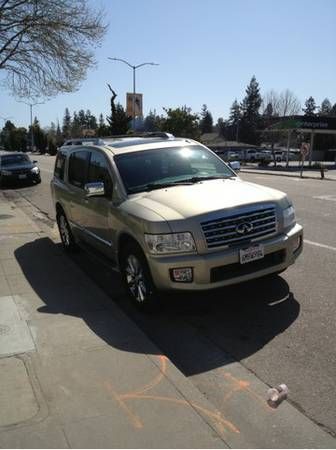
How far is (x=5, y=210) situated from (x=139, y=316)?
9.69 m

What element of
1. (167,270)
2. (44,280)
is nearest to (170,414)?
(167,270)

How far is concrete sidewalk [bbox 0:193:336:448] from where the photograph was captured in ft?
9.98

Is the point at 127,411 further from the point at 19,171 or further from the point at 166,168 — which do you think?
the point at 19,171

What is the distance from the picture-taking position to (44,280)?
6.61m

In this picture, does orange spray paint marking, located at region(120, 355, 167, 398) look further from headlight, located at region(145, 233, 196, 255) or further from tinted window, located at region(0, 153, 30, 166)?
tinted window, located at region(0, 153, 30, 166)

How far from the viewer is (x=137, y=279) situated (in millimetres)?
5359

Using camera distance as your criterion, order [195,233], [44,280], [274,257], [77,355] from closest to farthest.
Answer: [77,355], [195,233], [274,257], [44,280]

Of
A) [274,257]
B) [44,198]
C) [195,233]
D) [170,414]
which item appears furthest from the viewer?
[44,198]

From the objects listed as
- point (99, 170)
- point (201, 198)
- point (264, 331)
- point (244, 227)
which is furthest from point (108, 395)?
point (99, 170)

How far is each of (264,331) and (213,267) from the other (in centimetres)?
78

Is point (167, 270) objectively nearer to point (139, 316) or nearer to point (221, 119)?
point (139, 316)

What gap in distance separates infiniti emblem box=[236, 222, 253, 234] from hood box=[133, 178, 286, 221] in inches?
8.1

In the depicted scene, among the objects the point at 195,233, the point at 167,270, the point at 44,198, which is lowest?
the point at 44,198

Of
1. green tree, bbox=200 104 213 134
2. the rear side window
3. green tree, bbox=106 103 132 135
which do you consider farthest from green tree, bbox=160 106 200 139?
green tree, bbox=200 104 213 134
